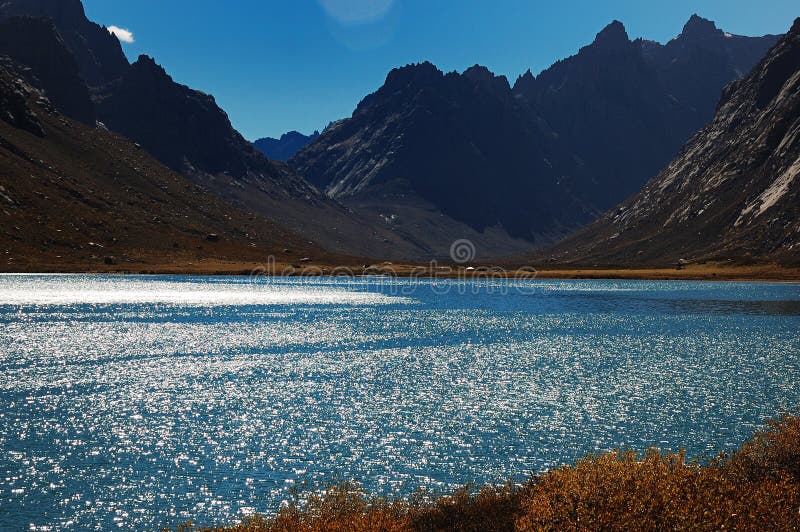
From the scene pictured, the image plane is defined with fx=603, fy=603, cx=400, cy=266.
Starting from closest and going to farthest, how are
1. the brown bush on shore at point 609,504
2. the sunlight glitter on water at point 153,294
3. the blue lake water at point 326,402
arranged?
the brown bush on shore at point 609,504 → the blue lake water at point 326,402 → the sunlight glitter on water at point 153,294

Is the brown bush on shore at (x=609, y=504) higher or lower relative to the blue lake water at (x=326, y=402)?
higher

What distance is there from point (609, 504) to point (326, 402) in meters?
27.5

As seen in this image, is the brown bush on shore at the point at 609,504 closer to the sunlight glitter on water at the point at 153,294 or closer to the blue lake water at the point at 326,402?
the blue lake water at the point at 326,402

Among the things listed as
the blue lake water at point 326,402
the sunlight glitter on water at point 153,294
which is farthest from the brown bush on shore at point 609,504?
the sunlight glitter on water at point 153,294

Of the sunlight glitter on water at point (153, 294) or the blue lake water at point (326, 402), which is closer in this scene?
the blue lake water at point (326, 402)

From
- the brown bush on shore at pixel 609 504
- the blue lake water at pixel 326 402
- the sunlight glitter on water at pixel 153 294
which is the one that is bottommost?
the blue lake water at pixel 326 402

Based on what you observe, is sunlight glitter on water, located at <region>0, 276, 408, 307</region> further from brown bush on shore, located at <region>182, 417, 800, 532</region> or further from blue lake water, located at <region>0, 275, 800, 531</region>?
brown bush on shore, located at <region>182, 417, 800, 532</region>

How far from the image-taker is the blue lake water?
89.7 ft

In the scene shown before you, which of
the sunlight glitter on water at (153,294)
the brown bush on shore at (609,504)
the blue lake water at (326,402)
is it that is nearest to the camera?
the brown bush on shore at (609,504)

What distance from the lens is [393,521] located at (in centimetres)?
1938

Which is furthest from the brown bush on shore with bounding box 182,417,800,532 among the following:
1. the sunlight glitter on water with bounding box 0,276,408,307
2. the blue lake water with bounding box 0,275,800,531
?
the sunlight glitter on water with bounding box 0,276,408,307

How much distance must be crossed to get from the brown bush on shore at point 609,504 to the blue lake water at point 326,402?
4.69m

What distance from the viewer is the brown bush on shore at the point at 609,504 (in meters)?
16.9

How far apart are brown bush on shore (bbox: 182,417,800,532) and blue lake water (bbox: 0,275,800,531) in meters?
4.69
